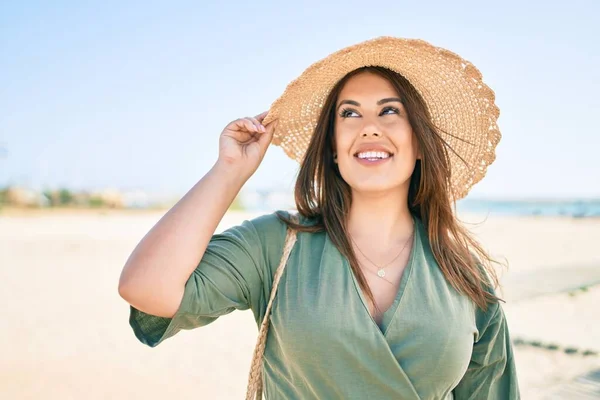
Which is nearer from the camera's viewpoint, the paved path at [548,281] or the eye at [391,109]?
the eye at [391,109]

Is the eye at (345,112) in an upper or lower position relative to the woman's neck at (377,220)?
upper


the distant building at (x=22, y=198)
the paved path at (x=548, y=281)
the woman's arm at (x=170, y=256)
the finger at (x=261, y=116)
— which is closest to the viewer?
the woman's arm at (x=170, y=256)

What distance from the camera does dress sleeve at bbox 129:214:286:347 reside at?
6.06 feet

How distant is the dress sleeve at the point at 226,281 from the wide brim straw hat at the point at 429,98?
51 centimetres

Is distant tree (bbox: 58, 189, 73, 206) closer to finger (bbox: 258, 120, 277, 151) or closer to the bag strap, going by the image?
finger (bbox: 258, 120, 277, 151)

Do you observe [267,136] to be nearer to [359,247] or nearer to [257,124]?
[257,124]

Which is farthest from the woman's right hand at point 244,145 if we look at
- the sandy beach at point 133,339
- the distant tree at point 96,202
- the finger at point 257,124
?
the distant tree at point 96,202

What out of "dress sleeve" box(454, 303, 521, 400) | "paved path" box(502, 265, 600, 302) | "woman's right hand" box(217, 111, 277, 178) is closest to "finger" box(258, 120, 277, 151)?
"woman's right hand" box(217, 111, 277, 178)

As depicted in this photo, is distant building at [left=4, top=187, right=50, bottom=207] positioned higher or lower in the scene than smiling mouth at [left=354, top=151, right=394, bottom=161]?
higher

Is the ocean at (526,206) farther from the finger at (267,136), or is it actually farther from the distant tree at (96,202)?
the finger at (267,136)

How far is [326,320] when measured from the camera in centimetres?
184

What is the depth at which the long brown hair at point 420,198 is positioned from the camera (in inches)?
85.4

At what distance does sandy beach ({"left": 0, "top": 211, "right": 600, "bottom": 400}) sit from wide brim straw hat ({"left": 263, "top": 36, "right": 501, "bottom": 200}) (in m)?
0.55

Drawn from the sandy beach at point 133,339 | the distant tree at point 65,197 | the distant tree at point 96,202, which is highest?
the distant tree at point 65,197
